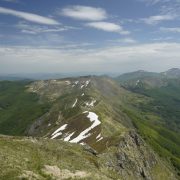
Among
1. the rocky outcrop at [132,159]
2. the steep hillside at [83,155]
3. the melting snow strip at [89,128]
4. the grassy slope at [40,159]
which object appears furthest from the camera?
the melting snow strip at [89,128]

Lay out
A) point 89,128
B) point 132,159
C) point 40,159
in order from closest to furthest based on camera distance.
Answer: point 40,159 < point 132,159 < point 89,128

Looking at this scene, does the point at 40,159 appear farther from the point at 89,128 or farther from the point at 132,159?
the point at 89,128

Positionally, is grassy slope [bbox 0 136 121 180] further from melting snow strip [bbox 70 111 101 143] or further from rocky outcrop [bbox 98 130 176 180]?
melting snow strip [bbox 70 111 101 143]

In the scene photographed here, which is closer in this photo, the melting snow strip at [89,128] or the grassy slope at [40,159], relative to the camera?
the grassy slope at [40,159]

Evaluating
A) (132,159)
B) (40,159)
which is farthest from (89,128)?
(40,159)

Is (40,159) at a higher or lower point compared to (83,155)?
higher

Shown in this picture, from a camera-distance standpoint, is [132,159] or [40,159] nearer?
[40,159]

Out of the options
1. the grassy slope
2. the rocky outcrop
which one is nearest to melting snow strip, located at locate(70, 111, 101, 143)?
the rocky outcrop

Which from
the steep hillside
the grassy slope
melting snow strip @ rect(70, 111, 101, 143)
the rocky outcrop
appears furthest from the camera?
melting snow strip @ rect(70, 111, 101, 143)

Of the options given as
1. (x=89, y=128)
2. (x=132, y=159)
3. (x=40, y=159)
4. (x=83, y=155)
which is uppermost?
(x=40, y=159)

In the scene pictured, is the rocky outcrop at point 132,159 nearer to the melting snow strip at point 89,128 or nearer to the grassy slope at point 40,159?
the grassy slope at point 40,159

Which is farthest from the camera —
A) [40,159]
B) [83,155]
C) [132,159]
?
[132,159]

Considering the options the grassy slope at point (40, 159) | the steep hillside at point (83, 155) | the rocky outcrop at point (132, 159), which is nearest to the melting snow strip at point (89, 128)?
the steep hillside at point (83, 155)

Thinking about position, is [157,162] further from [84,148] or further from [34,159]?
[34,159]
